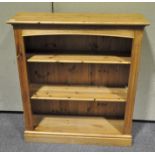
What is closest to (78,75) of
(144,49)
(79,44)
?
(79,44)

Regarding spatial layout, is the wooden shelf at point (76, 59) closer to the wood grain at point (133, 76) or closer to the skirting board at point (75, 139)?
the wood grain at point (133, 76)

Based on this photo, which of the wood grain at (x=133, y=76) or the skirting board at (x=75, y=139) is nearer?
the wood grain at (x=133, y=76)

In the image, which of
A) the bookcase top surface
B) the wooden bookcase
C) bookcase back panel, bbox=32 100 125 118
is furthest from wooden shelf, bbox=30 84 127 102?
the bookcase top surface

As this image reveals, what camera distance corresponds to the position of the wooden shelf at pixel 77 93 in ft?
6.11

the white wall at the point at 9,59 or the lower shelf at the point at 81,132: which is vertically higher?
the white wall at the point at 9,59

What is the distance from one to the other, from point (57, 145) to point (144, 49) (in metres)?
1.11

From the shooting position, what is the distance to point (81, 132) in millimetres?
2023

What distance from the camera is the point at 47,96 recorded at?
1878mm

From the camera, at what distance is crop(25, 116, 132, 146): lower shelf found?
6.54 ft

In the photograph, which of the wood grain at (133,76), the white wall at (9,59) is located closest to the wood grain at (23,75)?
the white wall at (9,59)

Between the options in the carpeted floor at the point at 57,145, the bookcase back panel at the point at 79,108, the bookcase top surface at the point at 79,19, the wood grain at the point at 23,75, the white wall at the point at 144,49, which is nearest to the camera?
the bookcase top surface at the point at 79,19

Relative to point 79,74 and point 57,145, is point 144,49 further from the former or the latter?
point 57,145

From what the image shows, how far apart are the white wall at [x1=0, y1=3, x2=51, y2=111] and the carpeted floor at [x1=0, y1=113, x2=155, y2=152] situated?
21 cm

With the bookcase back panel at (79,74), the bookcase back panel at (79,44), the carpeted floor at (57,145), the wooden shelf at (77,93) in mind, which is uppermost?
the bookcase back panel at (79,44)
